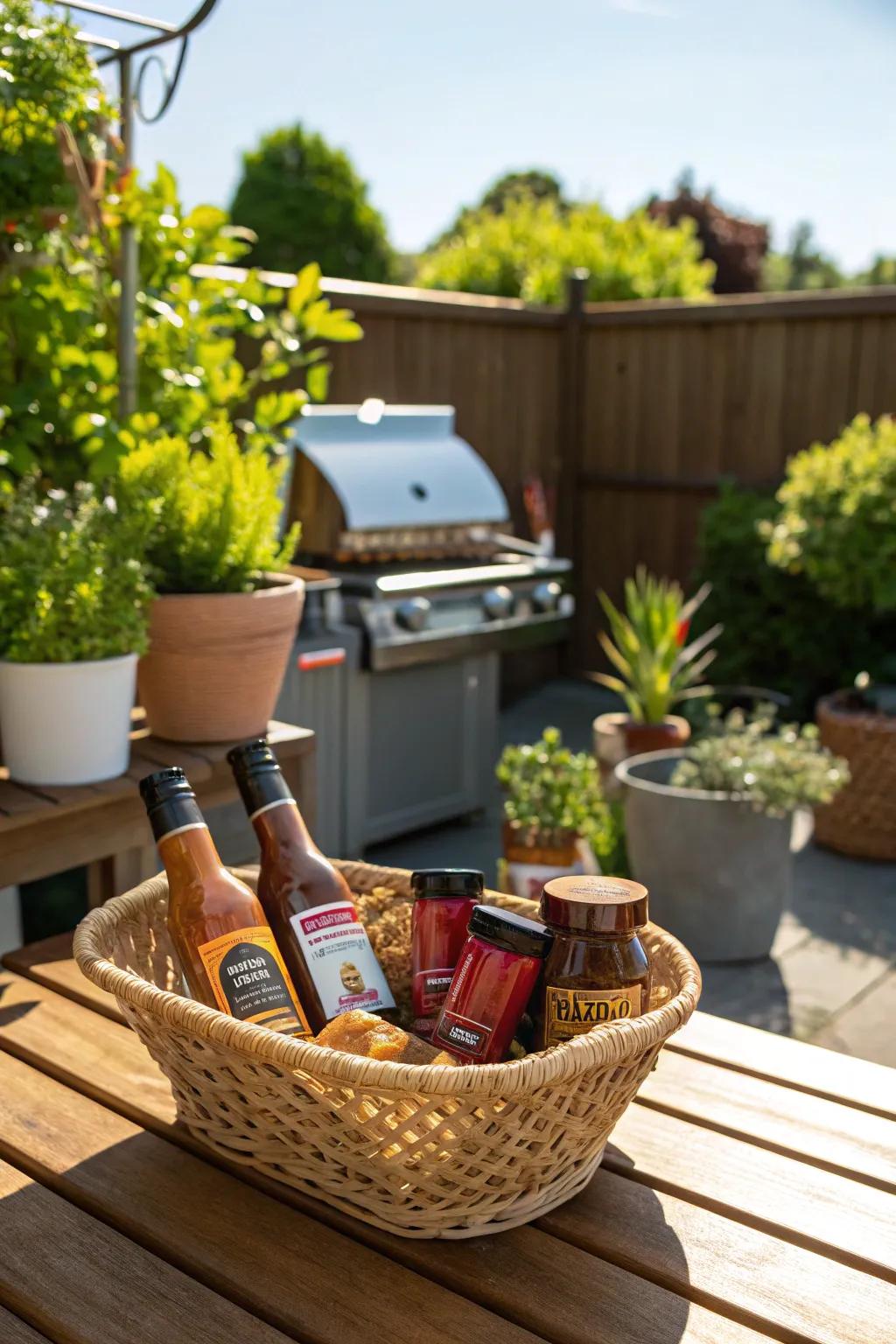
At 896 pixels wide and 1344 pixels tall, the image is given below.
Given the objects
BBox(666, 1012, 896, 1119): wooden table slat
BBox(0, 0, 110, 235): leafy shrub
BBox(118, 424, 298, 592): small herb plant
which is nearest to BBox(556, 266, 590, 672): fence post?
BBox(0, 0, 110, 235): leafy shrub

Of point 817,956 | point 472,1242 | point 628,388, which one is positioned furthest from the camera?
point 628,388

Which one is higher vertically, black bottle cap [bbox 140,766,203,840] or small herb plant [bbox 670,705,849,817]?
black bottle cap [bbox 140,766,203,840]

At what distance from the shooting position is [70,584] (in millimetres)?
1727

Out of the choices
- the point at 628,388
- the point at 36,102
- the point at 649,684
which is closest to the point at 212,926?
the point at 36,102

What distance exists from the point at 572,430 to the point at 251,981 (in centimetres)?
559

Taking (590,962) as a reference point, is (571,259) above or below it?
above

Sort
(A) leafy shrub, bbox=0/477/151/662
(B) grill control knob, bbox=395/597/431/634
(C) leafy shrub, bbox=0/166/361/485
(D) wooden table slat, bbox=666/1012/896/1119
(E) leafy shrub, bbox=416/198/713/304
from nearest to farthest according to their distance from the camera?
(D) wooden table slat, bbox=666/1012/896/1119 < (A) leafy shrub, bbox=0/477/151/662 < (C) leafy shrub, bbox=0/166/361/485 < (B) grill control knob, bbox=395/597/431/634 < (E) leafy shrub, bbox=416/198/713/304

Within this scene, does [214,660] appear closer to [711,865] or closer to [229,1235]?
[229,1235]

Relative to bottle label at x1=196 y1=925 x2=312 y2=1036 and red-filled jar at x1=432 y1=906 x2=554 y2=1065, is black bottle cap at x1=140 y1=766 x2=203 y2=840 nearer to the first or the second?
bottle label at x1=196 y1=925 x2=312 y2=1036

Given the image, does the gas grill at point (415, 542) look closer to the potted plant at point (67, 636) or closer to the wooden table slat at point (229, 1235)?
the potted plant at point (67, 636)

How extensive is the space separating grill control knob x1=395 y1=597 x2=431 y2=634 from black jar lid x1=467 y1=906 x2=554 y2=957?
278cm

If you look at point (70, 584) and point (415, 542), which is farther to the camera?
point (415, 542)

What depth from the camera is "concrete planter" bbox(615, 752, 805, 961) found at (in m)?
3.21

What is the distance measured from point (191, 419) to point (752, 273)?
15512 mm
